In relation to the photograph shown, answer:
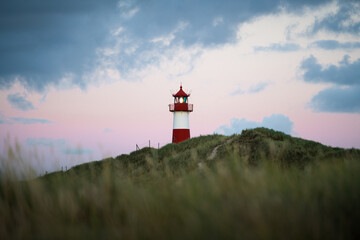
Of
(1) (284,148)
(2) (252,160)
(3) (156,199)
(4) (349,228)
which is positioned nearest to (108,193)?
(3) (156,199)

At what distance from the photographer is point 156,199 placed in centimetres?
505

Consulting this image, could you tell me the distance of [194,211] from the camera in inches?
167

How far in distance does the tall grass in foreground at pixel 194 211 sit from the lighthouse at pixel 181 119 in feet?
86.3

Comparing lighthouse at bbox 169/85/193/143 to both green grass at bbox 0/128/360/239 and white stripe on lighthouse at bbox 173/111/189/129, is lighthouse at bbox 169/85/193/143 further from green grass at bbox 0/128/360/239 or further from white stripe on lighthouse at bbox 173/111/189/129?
green grass at bbox 0/128/360/239

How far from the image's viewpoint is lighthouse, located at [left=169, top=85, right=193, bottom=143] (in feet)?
106

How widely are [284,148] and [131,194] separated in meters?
12.3

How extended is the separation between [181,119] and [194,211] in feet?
93.3

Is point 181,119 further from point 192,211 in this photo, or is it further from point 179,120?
point 192,211

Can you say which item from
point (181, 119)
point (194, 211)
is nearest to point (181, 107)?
point (181, 119)

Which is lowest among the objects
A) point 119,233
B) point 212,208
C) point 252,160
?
point 119,233

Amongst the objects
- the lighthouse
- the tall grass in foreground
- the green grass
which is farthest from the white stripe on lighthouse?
the tall grass in foreground

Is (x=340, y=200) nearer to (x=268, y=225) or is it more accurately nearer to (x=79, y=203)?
(x=268, y=225)

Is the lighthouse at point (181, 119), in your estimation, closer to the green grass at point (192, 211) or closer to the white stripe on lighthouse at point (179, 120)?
the white stripe on lighthouse at point (179, 120)

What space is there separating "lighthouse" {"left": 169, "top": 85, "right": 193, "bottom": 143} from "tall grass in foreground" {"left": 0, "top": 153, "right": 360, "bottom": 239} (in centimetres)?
2630
